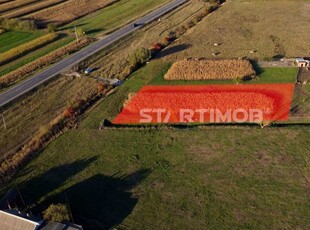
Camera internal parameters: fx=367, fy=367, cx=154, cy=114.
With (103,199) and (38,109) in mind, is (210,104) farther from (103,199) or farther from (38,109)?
(38,109)

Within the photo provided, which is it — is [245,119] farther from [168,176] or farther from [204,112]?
[168,176]

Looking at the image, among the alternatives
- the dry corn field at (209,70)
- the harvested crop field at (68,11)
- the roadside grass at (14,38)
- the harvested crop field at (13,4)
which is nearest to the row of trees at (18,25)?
the roadside grass at (14,38)

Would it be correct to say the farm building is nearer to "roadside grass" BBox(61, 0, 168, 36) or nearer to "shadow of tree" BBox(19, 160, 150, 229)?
"shadow of tree" BBox(19, 160, 150, 229)

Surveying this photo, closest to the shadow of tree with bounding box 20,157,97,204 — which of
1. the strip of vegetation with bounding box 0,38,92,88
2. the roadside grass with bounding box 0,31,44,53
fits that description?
the strip of vegetation with bounding box 0,38,92,88

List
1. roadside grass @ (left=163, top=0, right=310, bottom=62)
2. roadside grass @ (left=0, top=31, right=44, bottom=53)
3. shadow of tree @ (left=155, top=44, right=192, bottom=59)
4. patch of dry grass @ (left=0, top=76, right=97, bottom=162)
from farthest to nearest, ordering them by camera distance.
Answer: roadside grass @ (left=0, top=31, right=44, bottom=53) < shadow of tree @ (left=155, top=44, right=192, bottom=59) < roadside grass @ (left=163, top=0, right=310, bottom=62) < patch of dry grass @ (left=0, top=76, right=97, bottom=162)

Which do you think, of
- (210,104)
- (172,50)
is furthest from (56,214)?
(172,50)

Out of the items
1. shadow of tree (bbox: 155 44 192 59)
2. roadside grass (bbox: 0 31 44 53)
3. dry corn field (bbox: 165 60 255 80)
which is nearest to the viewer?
dry corn field (bbox: 165 60 255 80)
